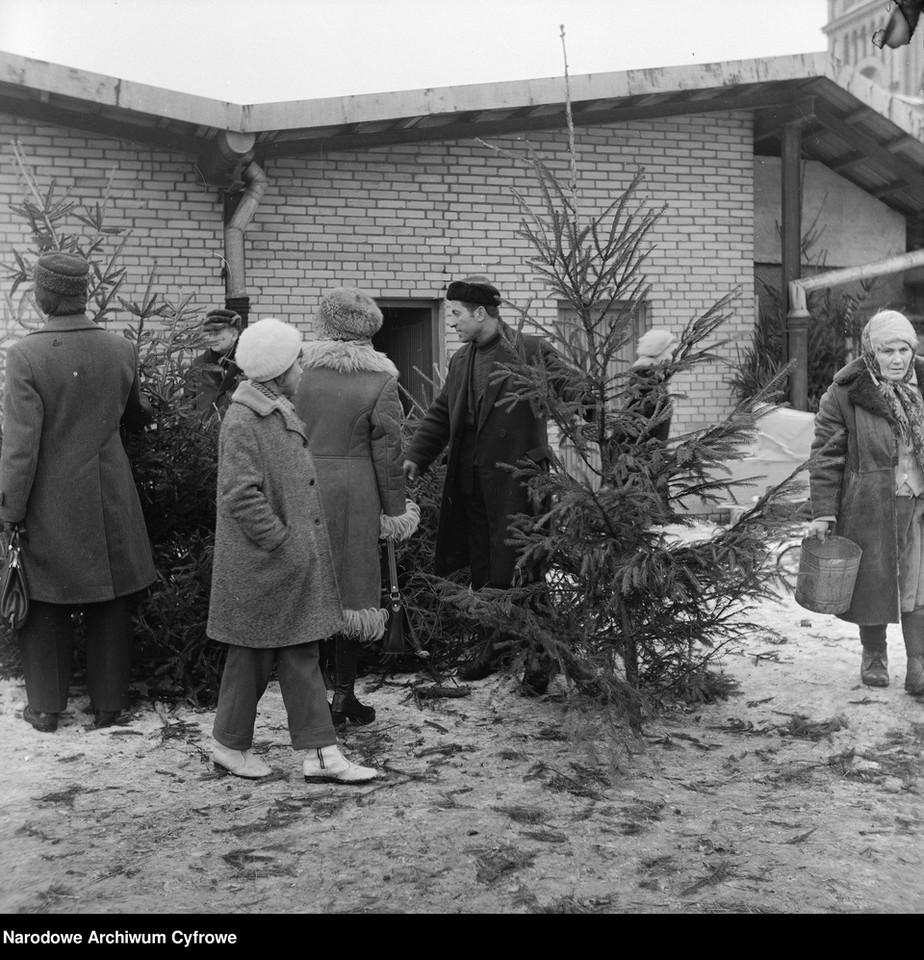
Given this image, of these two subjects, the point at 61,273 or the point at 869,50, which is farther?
the point at 869,50

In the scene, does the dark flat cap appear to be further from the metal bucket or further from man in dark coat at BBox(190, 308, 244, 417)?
the metal bucket

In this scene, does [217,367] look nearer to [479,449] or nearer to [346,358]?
[346,358]

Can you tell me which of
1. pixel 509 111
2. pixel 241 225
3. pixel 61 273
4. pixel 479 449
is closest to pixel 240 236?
pixel 241 225

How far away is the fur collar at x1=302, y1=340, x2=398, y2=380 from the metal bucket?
226cm

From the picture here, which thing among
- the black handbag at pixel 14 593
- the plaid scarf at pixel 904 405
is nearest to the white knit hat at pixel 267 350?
the black handbag at pixel 14 593

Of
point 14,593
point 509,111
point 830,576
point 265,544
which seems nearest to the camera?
point 265,544

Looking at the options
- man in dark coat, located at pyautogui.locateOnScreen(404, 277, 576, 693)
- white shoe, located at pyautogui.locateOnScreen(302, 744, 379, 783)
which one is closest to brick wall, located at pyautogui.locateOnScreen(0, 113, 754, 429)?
man in dark coat, located at pyautogui.locateOnScreen(404, 277, 576, 693)

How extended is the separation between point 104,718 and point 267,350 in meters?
1.95

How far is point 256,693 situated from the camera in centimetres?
443

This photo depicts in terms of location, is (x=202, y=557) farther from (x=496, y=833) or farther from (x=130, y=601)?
(x=496, y=833)

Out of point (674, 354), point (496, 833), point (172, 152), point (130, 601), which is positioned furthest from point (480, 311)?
point (172, 152)

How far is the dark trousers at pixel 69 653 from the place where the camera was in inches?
200

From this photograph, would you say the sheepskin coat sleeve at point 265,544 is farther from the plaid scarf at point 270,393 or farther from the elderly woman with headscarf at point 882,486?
the elderly woman with headscarf at point 882,486

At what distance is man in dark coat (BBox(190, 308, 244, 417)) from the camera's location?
592 centimetres
